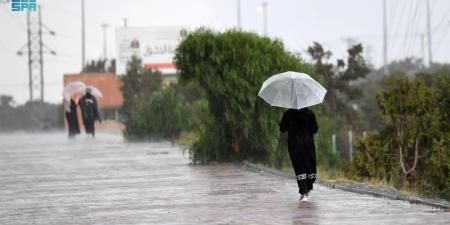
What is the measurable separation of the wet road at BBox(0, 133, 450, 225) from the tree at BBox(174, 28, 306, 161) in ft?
4.34

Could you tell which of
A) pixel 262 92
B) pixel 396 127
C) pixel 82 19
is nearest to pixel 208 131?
pixel 396 127

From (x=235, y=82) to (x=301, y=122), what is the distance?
969 centimetres

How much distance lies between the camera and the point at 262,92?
65.4 feet

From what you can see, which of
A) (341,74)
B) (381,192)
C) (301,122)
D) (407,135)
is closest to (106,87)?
(341,74)

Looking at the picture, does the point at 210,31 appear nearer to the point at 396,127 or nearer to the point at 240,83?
the point at 240,83

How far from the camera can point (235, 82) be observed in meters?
28.2

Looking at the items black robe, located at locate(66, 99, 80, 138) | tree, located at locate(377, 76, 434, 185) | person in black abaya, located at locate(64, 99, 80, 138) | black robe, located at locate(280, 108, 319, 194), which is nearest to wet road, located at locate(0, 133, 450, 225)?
black robe, located at locate(280, 108, 319, 194)

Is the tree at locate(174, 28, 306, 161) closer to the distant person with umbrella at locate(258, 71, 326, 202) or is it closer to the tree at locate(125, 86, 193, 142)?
the distant person with umbrella at locate(258, 71, 326, 202)

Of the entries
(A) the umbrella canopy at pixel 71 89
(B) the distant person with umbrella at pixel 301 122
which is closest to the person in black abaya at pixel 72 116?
(A) the umbrella canopy at pixel 71 89

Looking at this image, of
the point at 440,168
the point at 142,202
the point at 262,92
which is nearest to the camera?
the point at 142,202

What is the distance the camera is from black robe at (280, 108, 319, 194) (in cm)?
1833

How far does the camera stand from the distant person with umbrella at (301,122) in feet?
60.2

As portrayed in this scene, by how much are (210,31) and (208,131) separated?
7.46ft

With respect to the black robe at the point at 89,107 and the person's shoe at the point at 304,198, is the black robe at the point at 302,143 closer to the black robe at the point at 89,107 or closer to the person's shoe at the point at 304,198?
the person's shoe at the point at 304,198
